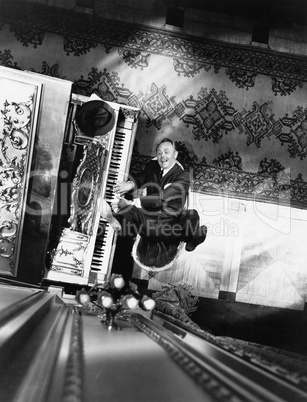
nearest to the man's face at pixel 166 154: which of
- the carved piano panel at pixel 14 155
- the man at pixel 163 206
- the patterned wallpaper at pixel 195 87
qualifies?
the man at pixel 163 206

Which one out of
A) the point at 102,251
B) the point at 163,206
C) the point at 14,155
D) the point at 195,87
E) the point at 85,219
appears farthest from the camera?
the point at 195,87

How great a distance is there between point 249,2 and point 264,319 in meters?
3.62

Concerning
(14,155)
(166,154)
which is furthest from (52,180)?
(166,154)

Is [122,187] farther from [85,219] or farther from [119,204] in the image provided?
[85,219]

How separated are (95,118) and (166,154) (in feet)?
3.05

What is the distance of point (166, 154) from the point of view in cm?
492

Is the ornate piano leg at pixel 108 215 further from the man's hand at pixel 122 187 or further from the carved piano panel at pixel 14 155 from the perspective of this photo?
the carved piano panel at pixel 14 155

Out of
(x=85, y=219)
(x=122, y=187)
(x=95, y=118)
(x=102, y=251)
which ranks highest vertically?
(x=95, y=118)

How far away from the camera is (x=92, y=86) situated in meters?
5.20

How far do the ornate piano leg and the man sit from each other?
4.4 inches

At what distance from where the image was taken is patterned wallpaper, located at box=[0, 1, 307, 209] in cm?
516

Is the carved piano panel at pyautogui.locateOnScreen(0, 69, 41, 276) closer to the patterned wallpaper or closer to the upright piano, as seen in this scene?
the upright piano

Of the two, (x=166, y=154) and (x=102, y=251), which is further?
(x=166, y=154)

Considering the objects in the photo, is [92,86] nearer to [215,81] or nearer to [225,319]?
[215,81]
